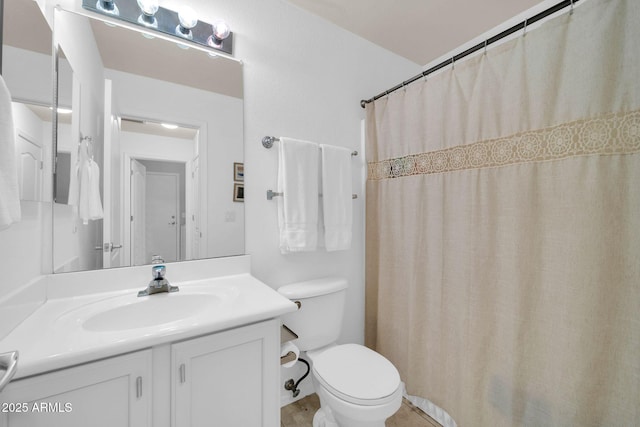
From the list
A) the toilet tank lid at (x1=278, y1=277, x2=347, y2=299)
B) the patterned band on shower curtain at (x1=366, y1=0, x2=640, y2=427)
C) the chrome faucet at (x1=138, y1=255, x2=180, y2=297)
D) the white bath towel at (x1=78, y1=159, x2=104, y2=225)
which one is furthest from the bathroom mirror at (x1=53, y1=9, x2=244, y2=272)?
the patterned band on shower curtain at (x1=366, y1=0, x2=640, y2=427)

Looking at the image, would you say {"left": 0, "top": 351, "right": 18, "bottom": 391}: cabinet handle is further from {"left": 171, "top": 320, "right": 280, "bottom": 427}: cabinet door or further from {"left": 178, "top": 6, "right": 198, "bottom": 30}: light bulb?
{"left": 178, "top": 6, "right": 198, "bottom": 30}: light bulb

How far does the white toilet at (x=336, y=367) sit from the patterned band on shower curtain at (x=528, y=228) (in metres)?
0.40

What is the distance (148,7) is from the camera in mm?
1136

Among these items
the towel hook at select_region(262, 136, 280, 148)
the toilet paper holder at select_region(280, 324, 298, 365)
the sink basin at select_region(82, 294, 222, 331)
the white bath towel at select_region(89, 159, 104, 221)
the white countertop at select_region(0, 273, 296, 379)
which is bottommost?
the toilet paper holder at select_region(280, 324, 298, 365)

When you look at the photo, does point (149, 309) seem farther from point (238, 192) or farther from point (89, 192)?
point (238, 192)

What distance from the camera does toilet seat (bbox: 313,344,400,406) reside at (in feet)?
3.49

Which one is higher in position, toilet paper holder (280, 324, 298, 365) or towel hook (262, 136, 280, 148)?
towel hook (262, 136, 280, 148)

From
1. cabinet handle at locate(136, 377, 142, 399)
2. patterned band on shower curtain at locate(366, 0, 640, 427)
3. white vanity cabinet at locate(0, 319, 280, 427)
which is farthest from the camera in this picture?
patterned band on shower curtain at locate(366, 0, 640, 427)

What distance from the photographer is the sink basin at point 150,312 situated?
914 mm

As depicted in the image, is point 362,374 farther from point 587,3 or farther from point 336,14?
point 336,14

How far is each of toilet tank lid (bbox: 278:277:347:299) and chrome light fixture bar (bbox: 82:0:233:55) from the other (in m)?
1.30

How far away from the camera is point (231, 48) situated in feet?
Result: 4.47

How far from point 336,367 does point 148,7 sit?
1853 mm

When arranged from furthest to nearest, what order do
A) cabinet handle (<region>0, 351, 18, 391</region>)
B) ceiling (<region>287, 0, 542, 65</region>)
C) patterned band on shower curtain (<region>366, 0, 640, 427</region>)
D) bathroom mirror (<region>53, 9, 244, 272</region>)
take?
ceiling (<region>287, 0, 542, 65</region>)
bathroom mirror (<region>53, 9, 244, 272</region>)
patterned band on shower curtain (<region>366, 0, 640, 427</region>)
cabinet handle (<region>0, 351, 18, 391</region>)
